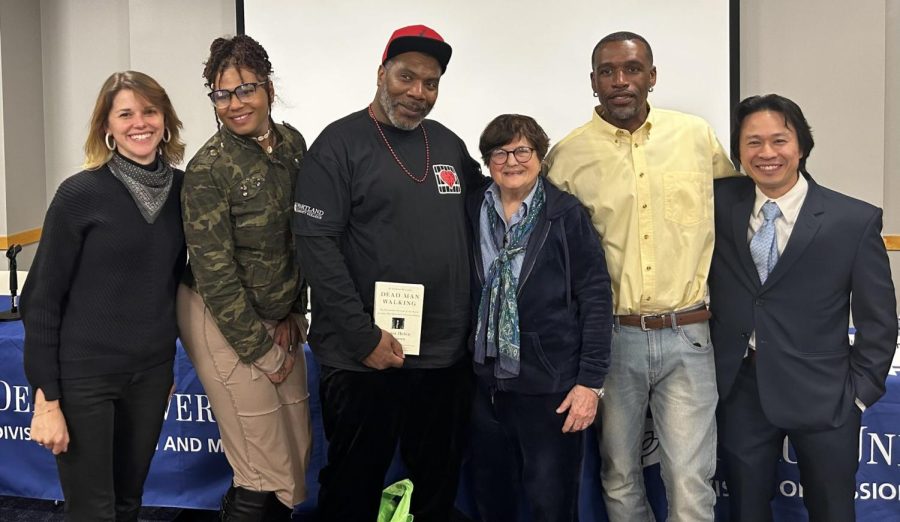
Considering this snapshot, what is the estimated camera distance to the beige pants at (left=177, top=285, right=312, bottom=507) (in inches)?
76.2

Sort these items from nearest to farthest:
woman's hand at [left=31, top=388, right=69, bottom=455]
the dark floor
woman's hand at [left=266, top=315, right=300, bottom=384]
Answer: woman's hand at [left=31, top=388, right=69, bottom=455]
woman's hand at [left=266, top=315, right=300, bottom=384]
the dark floor

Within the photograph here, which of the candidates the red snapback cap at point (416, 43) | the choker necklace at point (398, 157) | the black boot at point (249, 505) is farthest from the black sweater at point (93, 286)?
the red snapback cap at point (416, 43)

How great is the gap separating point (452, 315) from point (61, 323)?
91 cm

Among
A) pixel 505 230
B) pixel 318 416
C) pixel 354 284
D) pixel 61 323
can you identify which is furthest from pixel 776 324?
pixel 61 323

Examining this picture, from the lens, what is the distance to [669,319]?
6.34ft

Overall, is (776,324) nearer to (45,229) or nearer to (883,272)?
(883,272)

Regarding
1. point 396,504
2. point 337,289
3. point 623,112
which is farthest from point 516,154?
point 396,504

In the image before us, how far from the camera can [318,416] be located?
2445mm

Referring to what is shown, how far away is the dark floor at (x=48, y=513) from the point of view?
2.64 meters

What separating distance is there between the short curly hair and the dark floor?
153cm

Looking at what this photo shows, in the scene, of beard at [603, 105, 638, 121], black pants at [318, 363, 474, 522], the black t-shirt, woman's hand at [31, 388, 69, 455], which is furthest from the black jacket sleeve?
beard at [603, 105, 638, 121]

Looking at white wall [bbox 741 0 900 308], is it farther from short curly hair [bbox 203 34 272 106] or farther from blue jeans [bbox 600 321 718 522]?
short curly hair [bbox 203 34 272 106]

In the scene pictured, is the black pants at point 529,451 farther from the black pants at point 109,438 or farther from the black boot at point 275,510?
the black pants at point 109,438

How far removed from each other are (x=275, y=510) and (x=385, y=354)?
0.56 meters
